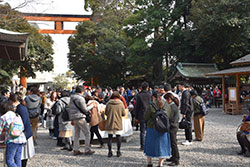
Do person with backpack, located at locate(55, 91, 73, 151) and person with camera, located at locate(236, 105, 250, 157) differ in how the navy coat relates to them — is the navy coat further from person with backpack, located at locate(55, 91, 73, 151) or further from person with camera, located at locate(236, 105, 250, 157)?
person with camera, located at locate(236, 105, 250, 157)

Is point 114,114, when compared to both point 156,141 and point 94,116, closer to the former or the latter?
point 94,116

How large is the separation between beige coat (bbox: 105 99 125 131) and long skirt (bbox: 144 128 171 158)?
134 cm

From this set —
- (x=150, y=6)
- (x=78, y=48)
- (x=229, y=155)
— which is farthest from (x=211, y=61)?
(x=229, y=155)

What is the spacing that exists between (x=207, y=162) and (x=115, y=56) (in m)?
26.1

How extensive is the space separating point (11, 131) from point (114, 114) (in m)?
2.72

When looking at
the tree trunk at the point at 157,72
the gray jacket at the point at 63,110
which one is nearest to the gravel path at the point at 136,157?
the gray jacket at the point at 63,110

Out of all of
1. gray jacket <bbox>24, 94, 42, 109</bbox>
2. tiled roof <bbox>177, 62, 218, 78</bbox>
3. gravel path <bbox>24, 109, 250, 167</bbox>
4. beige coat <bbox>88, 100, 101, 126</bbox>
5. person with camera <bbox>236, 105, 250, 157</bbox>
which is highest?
tiled roof <bbox>177, 62, 218, 78</bbox>

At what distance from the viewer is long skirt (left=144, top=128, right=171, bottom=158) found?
5.29m

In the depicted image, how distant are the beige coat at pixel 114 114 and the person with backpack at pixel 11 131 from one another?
2.43 m

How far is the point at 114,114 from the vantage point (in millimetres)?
6594

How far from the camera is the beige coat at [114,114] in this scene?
6582 millimetres

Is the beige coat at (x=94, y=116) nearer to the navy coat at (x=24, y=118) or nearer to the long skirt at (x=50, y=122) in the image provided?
the long skirt at (x=50, y=122)

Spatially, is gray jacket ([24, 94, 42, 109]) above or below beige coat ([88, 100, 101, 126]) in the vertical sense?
above

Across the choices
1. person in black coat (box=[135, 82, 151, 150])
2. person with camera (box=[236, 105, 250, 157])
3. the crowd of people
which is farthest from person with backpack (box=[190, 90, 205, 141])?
person with camera (box=[236, 105, 250, 157])
